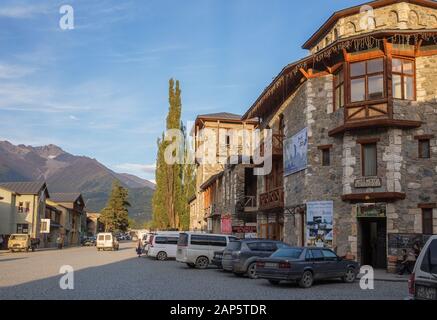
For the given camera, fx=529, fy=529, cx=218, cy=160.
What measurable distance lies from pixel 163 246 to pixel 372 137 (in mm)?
17852

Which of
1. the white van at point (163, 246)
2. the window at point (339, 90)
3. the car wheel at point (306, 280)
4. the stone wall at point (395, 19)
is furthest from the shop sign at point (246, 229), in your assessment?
the car wheel at point (306, 280)

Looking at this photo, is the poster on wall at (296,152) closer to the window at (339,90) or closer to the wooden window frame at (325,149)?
the wooden window frame at (325,149)

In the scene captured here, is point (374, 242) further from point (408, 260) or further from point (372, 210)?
point (408, 260)

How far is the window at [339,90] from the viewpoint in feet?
93.6

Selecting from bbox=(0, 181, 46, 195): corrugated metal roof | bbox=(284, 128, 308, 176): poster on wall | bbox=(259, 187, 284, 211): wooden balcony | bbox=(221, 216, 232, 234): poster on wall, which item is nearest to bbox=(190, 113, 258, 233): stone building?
bbox=(221, 216, 232, 234): poster on wall

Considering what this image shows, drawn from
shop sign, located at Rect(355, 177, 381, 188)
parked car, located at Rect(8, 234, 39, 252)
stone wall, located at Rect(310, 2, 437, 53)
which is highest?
stone wall, located at Rect(310, 2, 437, 53)

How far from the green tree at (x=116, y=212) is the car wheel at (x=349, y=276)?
91.4 meters

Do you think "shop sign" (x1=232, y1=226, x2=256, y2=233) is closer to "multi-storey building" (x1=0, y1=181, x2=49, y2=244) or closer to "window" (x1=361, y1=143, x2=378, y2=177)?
"window" (x1=361, y1=143, x2=378, y2=177)

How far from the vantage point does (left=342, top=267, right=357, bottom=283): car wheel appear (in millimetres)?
20391

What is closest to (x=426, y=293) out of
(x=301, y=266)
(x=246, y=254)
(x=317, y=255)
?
(x=301, y=266)

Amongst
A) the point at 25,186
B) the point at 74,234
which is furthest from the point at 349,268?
the point at 74,234

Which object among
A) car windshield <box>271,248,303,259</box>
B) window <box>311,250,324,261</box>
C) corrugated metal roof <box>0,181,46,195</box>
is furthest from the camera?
corrugated metal roof <box>0,181,46,195</box>

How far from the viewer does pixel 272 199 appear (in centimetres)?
3662

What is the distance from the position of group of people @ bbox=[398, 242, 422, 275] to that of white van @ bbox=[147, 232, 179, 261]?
58.5 feet
